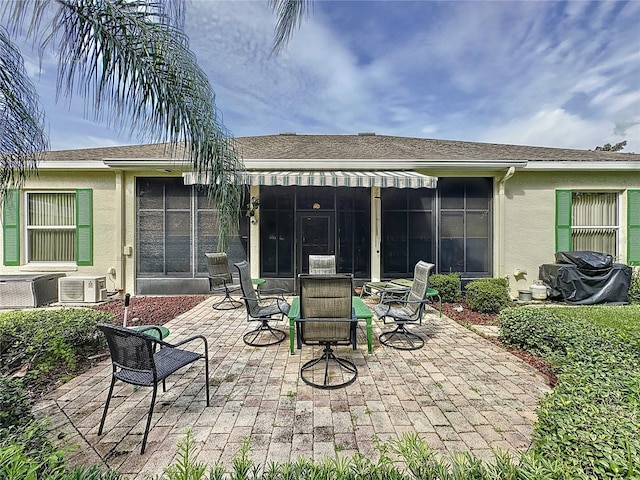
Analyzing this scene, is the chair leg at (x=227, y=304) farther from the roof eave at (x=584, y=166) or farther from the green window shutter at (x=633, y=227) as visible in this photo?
the green window shutter at (x=633, y=227)

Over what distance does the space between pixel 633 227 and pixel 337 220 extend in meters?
10.3

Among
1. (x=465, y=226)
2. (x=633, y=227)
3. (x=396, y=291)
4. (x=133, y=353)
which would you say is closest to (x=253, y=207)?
(x=396, y=291)

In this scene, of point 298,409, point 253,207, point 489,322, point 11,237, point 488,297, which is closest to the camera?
point 298,409

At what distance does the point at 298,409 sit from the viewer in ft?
12.3

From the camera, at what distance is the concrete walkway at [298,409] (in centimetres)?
306

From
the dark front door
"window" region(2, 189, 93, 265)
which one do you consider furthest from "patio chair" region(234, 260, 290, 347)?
"window" region(2, 189, 93, 265)

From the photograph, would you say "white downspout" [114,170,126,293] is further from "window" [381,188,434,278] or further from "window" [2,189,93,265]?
"window" [381,188,434,278]

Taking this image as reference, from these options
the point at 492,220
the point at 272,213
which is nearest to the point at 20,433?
the point at 272,213

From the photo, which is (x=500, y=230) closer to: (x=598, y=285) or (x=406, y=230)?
(x=598, y=285)

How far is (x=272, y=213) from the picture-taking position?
1072 cm

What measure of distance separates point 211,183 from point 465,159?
913cm

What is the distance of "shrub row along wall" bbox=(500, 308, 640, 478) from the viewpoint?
1.88 m

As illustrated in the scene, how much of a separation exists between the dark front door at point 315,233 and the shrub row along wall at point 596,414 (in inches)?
293

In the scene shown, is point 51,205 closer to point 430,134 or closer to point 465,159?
point 465,159
